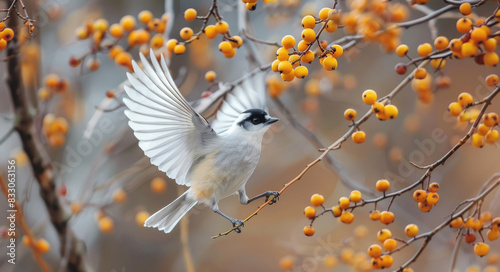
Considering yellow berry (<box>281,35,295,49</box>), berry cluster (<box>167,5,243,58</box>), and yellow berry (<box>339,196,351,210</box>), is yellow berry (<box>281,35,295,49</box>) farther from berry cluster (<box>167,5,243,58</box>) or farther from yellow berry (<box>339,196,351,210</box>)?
yellow berry (<box>339,196,351,210</box>)

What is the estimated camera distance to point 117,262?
1885 mm

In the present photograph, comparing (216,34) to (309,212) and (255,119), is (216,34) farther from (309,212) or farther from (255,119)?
(309,212)

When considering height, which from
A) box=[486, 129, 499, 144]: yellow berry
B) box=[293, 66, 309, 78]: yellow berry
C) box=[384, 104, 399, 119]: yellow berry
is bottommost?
box=[486, 129, 499, 144]: yellow berry

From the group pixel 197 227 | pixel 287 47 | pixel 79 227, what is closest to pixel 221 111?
pixel 287 47

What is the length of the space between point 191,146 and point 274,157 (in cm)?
105

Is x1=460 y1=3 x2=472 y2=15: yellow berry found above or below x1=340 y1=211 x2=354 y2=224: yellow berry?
above

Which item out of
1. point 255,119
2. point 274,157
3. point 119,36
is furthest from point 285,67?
point 274,157

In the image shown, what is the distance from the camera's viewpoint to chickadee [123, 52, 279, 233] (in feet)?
2.30

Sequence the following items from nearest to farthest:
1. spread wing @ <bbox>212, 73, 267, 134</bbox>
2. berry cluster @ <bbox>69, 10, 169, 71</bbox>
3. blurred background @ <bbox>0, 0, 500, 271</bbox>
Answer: spread wing @ <bbox>212, 73, 267, 134</bbox>
berry cluster @ <bbox>69, 10, 169, 71</bbox>
blurred background @ <bbox>0, 0, 500, 271</bbox>

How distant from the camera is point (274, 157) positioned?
1854 millimetres

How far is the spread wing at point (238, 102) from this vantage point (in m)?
1.00

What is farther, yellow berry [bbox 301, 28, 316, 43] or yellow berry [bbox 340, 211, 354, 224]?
yellow berry [bbox 340, 211, 354, 224]

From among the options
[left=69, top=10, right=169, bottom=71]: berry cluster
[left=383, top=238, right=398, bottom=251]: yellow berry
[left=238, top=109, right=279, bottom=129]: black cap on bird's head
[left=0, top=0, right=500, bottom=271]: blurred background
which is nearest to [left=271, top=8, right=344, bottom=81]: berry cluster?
[left=238, top=109, right=279, bottom=129]: black cap on bird's head

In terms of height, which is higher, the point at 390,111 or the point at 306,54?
the point at 306,54
